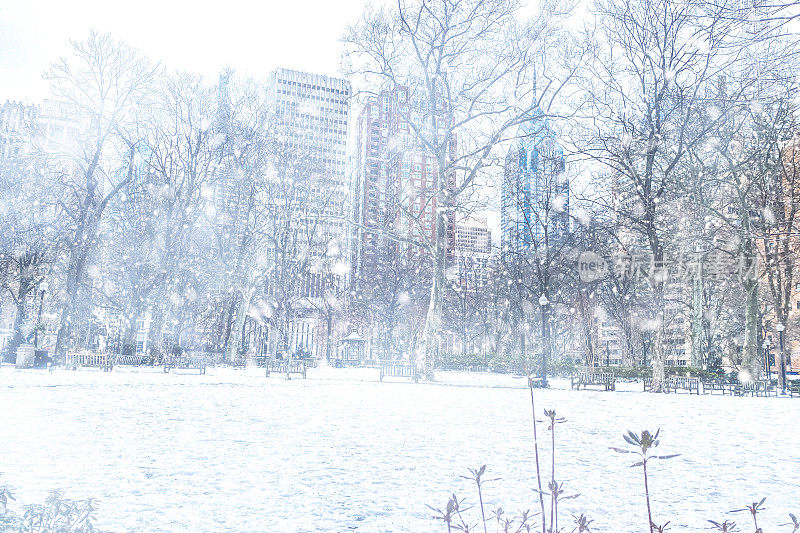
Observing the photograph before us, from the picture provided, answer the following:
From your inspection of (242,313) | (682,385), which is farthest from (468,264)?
(682,385)

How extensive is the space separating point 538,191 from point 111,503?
32.9 meters

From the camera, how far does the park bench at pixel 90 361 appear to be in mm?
25258

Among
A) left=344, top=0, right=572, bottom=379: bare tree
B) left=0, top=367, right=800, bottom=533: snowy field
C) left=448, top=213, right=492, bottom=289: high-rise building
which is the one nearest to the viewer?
left=0, top=367, right=800, bottom=533: snowy field

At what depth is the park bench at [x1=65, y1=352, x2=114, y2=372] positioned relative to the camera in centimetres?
2526

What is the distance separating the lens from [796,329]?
52312mm

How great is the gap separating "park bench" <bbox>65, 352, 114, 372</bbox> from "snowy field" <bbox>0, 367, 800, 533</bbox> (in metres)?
13.3

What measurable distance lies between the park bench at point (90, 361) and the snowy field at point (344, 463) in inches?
525

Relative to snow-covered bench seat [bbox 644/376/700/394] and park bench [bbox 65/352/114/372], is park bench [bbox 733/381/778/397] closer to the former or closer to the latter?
snow-covered bench seat [bbox 644/376/700/394]

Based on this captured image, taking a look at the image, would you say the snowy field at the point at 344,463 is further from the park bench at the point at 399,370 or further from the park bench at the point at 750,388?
the park bench at the point at 399,370

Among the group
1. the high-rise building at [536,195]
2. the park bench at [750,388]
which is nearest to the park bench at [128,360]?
the high-rise building at [536,195]

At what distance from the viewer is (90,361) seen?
26328 mm

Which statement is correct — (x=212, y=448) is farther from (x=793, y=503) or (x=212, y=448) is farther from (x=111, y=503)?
(x=793, y=503)

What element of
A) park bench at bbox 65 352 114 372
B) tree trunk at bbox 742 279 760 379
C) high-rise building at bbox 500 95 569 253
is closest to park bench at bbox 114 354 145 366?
park bench at bbox 65 352 114 372

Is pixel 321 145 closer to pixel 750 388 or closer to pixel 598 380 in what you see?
pixel 598 380
